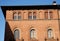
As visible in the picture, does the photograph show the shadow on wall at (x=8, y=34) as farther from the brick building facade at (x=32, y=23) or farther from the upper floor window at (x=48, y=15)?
the upper floor window at (x=48, y=15)

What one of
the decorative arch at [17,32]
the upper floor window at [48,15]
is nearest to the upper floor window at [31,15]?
the upper floor window at [48,15]

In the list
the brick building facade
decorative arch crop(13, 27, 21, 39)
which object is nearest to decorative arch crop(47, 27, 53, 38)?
the brick building facade

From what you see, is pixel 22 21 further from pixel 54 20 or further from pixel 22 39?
pixel 54 20

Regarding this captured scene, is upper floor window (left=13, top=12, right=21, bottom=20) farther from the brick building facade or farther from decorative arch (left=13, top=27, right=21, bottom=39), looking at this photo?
decorative arch (left=13, top=27, right=21, bottom=39)

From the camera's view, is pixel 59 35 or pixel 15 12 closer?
pixel 59 35

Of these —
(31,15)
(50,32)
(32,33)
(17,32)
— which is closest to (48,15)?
(31,15)

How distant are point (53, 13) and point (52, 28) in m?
2.55

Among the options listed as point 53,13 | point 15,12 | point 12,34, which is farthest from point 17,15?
point 53,13

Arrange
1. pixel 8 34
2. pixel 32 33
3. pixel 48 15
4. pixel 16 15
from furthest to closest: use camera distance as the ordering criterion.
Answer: pixel 16 15, pixel 48 15, pixel 32 33, pixel 8 34

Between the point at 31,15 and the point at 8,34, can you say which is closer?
the point at 8,34

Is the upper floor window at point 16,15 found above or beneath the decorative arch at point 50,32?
above

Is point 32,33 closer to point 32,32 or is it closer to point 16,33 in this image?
point 32,32

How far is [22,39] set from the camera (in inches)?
1124

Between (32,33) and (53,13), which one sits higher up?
(53,13)
